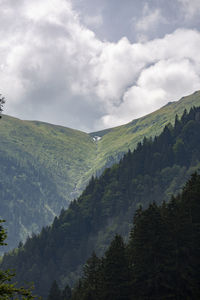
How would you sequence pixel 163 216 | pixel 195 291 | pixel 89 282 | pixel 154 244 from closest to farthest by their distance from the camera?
pixel 195 291 → pixel 154 244 → pixel 163 216 → pixel 89 282

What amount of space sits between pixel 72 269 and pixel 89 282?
137712 mm

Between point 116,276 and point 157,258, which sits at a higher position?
point 157,258

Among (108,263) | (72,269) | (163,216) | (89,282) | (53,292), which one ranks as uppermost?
(163,216)

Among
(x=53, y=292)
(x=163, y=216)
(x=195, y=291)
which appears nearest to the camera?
(x=195, y=291)

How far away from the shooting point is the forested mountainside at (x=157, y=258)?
5094 centimetres

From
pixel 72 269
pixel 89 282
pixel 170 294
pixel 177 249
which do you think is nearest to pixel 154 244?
pixel 177 249

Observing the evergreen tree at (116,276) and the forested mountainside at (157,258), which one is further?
the evergreen tree at (116,276)

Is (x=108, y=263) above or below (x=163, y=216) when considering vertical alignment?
below

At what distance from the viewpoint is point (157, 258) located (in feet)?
174

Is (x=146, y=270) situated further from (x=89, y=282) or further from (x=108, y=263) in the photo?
(x=89, y=282)

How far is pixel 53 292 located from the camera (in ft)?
295

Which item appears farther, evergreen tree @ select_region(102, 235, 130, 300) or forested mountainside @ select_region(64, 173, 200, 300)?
evergreen tree @ select_region(102, 235, 130, 300)

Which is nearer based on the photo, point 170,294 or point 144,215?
point 170,294

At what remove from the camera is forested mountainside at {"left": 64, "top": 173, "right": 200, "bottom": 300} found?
50.9m
